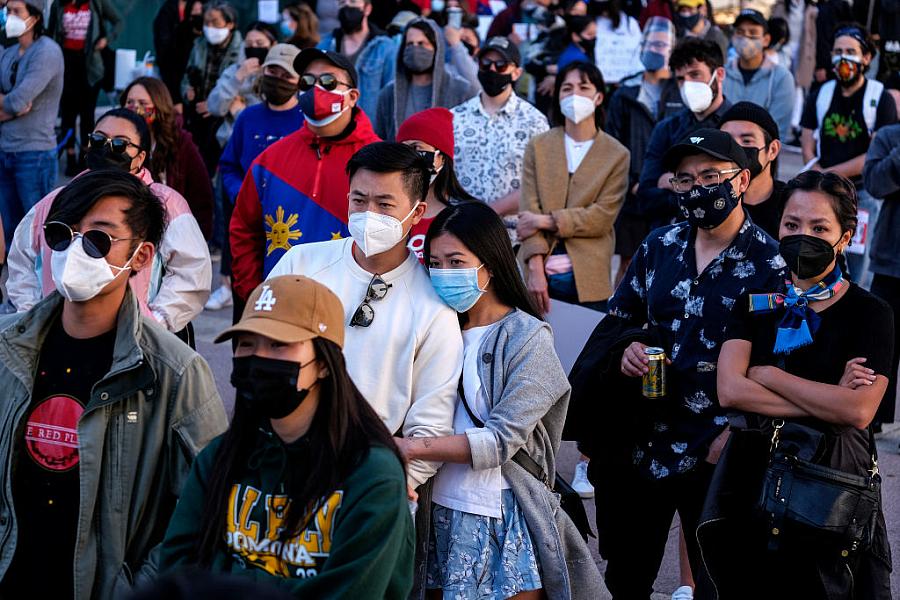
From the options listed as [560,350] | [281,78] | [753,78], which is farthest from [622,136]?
[560,350]

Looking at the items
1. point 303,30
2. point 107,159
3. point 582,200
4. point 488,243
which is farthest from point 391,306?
point 303,30

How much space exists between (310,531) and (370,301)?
1302 millimetres

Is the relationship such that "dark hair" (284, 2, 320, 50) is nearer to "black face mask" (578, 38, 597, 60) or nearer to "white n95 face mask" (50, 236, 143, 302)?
"black face mask" (578, 38, 597, 60)

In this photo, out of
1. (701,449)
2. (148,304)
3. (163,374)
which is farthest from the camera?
(148,304)

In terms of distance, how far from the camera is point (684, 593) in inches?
201

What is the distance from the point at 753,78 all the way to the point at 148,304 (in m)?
5.79

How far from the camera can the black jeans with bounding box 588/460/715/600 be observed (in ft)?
15.2

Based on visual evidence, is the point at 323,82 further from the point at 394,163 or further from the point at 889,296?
the point at 889,296

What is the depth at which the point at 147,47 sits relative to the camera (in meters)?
15.6

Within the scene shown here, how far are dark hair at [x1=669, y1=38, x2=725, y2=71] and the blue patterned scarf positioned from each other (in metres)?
3.36

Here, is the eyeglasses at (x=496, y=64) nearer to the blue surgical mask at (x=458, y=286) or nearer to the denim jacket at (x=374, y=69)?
the denim jacket at (x=374, y=69)

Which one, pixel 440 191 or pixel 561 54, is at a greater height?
pixel 561 54

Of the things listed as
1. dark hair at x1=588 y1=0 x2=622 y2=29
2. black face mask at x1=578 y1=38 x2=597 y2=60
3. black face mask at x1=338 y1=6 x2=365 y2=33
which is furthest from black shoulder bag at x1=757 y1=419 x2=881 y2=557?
dark hair at x1=588 y1=0 x2=622 y2=29

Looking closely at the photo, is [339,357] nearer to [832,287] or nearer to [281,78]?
[832,287]
